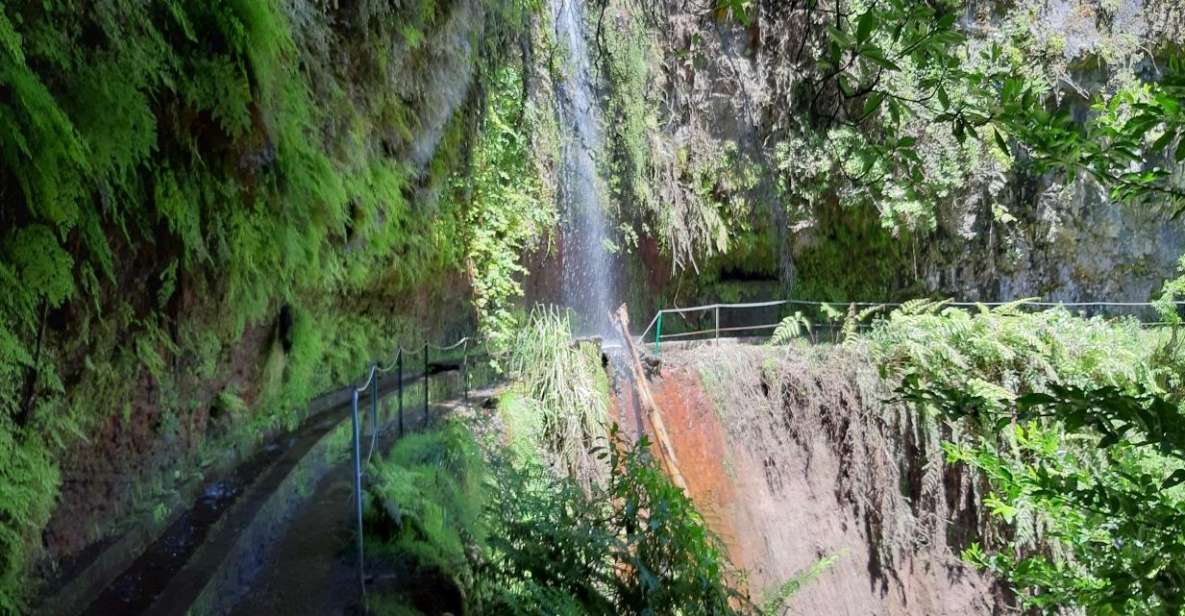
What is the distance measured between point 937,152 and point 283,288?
1119cm

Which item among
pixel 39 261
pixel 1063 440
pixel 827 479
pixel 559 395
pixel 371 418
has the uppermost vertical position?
pixel 39 261

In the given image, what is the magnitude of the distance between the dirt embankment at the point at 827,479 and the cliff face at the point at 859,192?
110 inches

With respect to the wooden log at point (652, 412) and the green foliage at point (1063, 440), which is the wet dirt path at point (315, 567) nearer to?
the green foliage at point (1063, 440)

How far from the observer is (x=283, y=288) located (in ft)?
13.8

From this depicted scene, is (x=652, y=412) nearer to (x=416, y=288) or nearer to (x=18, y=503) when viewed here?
(x=416, y=288)

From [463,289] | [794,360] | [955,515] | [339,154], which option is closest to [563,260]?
[463,289]

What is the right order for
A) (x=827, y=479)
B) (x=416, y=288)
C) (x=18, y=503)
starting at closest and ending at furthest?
1. (x=18, y=503)
2. (x=416, y=288)
3. (x=827, y=479)

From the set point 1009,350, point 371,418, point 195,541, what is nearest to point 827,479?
point 1009,350

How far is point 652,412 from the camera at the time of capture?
830 centimetres

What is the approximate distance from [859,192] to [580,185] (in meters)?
4.70

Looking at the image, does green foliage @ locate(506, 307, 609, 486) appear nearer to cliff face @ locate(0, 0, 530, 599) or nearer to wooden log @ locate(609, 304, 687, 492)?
wooden log @ locate(609, 304, 687, 492)

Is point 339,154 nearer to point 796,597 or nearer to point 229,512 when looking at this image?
point 229,512

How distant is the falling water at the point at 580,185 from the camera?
34.7 feet

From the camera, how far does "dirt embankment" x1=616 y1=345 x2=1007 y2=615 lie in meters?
9.16
